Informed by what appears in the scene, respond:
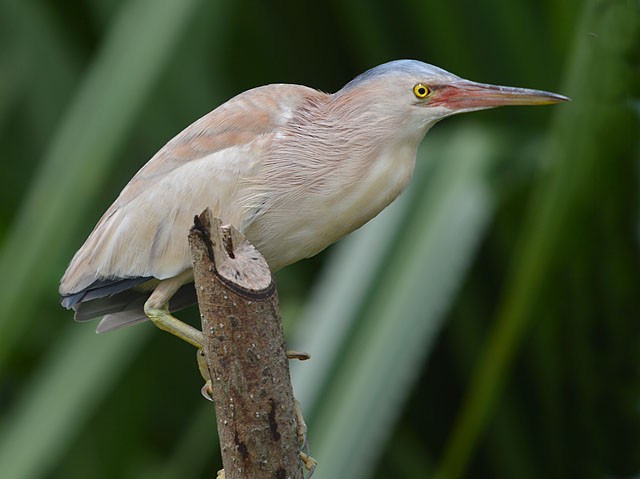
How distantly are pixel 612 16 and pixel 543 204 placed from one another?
1.50ft

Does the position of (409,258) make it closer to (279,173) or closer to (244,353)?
(279,173)

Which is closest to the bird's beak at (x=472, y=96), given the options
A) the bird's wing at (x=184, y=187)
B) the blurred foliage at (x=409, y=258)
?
the bird's wing at (x=184, y=187)

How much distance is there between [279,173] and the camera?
6.08ft

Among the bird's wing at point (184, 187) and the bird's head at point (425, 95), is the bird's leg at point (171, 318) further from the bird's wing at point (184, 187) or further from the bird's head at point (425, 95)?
the bird's head at point (425, 95)

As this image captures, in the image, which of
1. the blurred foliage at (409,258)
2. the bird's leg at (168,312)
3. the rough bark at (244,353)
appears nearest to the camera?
the rough bark at (244,353)

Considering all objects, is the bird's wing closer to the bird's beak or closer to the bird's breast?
the bird's breast

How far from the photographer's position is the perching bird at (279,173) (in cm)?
184

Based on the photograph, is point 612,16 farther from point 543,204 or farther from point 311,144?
point 311,144

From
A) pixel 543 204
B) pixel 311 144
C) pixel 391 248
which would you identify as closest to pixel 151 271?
pixel 311 144

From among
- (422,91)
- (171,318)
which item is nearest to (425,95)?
(422,91)

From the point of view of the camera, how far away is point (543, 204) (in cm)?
Result: 243


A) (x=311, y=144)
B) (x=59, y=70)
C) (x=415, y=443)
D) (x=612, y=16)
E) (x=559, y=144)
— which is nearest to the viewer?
(x=311, y=144)

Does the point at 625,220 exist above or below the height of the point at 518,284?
above

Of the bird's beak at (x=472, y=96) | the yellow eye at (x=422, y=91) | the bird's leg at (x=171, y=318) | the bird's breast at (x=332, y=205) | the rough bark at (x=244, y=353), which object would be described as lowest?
the bird's leg at (x=171, y=318)
